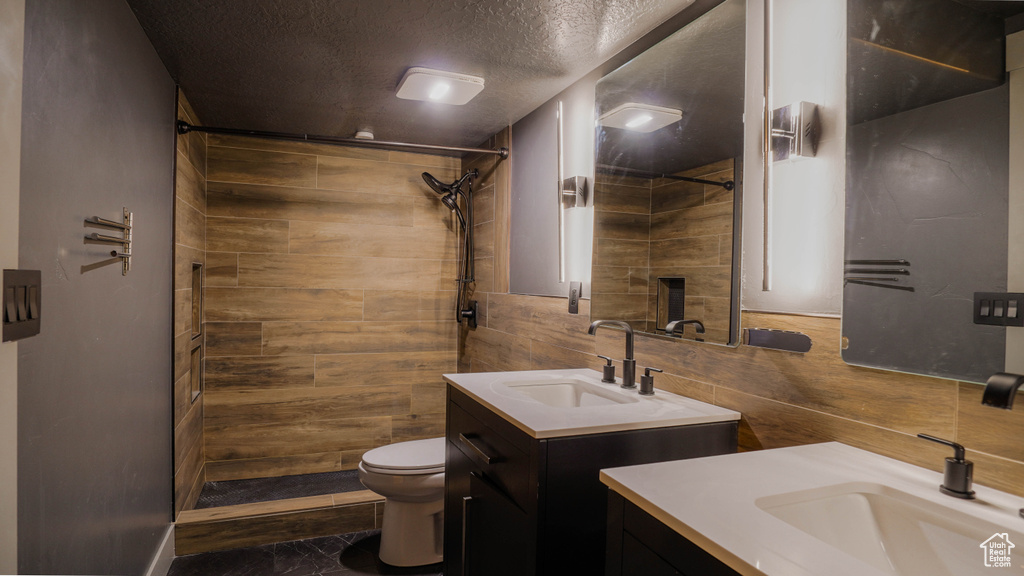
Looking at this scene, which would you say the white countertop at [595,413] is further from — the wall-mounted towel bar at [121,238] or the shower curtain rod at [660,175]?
the wall-mounted towel bar at [121,238]

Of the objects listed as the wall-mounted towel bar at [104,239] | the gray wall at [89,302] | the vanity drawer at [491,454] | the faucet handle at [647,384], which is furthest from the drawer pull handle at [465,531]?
the wall-mounted towel bar at [104,239]

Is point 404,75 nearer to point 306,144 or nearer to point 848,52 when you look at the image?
point 306,144

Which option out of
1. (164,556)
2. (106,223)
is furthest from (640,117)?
(164,556)

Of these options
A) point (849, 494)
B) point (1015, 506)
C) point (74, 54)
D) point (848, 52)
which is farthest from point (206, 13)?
point (1015, 506)

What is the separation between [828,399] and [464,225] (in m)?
2.60

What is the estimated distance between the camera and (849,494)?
100 centimetres

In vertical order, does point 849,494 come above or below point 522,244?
below

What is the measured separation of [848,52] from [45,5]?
5.87ft

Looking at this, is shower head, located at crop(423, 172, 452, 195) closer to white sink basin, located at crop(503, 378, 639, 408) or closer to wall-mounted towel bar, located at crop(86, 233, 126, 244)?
white sink basin, located at crop(503, 378, 639, 408)

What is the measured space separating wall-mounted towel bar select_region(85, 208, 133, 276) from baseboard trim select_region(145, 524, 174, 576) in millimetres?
1231

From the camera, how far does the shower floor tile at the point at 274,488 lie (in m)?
2.92

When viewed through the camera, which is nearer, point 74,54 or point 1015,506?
point 1015,506

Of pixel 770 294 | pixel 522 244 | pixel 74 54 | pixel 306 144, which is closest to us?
pixel 74 54

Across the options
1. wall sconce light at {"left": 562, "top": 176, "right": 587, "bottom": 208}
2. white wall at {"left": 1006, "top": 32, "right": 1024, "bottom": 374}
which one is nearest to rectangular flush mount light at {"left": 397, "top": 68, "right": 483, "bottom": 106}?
wall sconce light at {"left": 562, "top": 176, "right": 587, "bottom": 208}
